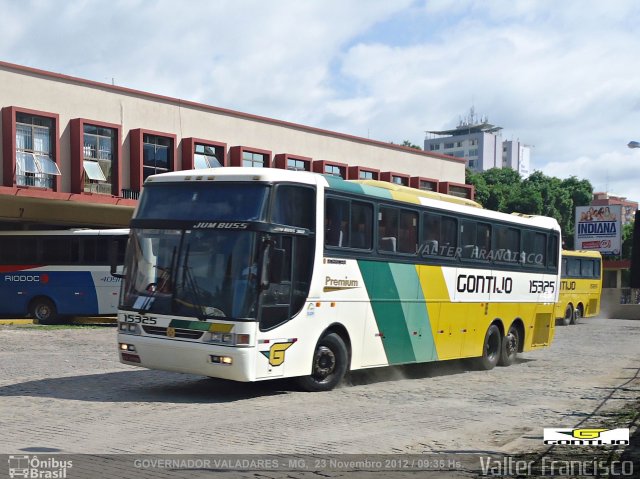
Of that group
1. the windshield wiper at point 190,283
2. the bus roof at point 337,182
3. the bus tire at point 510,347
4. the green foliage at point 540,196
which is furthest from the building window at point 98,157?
the green foliage at point 540,196

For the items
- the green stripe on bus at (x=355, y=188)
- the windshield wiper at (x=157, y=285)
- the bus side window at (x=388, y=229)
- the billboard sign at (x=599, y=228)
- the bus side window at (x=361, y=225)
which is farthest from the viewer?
the billboard sign at (x=599, y=228)

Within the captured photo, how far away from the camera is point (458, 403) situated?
494 inches

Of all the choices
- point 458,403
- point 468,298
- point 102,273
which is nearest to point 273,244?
point 458,403

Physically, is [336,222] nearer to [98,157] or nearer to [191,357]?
[191,357]

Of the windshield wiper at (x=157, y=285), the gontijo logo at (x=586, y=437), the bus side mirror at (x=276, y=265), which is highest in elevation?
the bus side mirror at (x=276, y=265)

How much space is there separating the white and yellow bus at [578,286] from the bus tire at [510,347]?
737 inches

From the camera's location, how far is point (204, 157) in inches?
1559

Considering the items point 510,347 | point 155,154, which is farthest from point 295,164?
point 510,347

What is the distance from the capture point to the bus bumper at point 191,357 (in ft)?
38.2

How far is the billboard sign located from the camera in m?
59.3

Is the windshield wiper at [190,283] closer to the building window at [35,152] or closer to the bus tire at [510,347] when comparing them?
the bus tire at [510,347]

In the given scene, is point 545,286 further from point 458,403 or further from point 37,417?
point 37,417

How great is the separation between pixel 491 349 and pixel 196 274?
27.9 ft

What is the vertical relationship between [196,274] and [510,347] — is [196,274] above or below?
above
